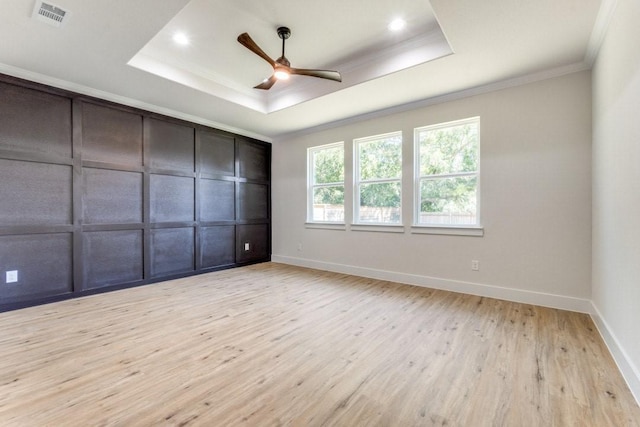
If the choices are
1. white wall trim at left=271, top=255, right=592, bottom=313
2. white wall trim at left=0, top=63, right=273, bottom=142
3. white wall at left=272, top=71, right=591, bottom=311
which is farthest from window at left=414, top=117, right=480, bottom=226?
white wall trim at left=0, top=63, right=273, bottom=142

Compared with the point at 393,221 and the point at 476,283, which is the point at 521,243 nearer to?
the point at 476,283

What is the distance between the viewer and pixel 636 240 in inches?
69.3

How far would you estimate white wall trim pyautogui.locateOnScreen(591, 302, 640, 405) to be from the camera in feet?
5.53

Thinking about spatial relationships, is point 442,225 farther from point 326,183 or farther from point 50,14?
point 50,14

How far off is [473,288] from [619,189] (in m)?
1.96

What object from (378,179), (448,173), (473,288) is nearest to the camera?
(473,288)

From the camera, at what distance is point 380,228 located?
4.53m

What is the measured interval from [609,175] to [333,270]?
3.73 meters

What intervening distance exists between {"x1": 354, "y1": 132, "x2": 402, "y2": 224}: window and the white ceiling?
0.64 metres

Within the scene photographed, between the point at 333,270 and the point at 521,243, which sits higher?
the point at 521,243

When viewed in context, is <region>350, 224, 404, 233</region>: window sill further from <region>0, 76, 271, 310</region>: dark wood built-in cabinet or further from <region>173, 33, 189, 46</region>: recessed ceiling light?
<region>173, 33, 189, 46</region>: recessed ceiling light

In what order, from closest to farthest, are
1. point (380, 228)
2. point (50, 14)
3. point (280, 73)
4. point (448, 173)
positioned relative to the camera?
point (50, 14), point (280, 73), point (448, 173), point (380, 228)

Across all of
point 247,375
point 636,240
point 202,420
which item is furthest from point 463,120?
point 202,420

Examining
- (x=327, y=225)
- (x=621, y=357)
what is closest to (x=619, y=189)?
(x=621, y=357)
